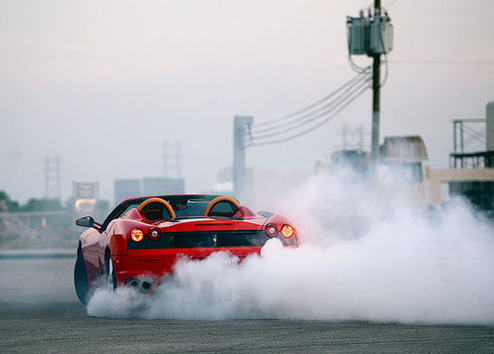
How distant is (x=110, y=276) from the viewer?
916 cm

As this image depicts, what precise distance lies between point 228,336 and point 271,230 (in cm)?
220

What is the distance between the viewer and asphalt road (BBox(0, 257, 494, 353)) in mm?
6418

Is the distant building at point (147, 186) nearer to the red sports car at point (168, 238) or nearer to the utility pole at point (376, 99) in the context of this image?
the utility pole at point (376, 99)

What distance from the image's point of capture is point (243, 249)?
888cm

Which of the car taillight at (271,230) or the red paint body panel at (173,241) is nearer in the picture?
the red paint body panel at (173,241)

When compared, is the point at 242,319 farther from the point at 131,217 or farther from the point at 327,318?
the point at 131,217

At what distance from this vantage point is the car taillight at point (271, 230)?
29.8ft

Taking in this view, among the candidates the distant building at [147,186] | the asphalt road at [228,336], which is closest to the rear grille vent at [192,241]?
the asphalt road at [228,336]

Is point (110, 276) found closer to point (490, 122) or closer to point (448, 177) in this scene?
point (448, 177)

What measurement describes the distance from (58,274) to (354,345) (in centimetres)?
1255

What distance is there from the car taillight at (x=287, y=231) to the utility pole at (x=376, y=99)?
905 inches

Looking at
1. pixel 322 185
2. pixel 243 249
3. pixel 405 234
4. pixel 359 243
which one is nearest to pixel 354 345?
pixel 243 249

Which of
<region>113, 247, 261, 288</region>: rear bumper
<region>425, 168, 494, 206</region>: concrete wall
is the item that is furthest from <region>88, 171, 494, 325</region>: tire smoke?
<region>425, 168, 494, 206</region>: concrete wall

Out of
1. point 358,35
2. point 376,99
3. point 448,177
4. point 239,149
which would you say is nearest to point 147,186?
point 239,149
